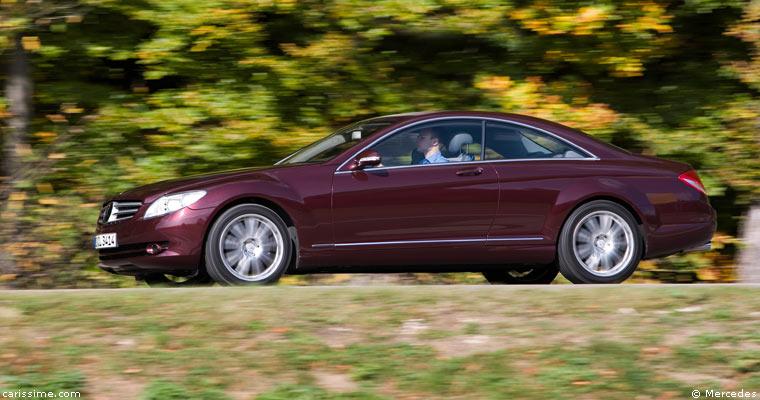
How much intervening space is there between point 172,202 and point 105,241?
771 millimetres

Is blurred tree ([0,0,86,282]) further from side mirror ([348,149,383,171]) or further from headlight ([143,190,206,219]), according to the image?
side mirror ([348,149,383,171])

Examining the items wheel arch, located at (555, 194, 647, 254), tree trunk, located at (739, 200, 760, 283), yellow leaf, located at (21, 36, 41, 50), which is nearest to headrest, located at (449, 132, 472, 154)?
wheel arch, located at (555, 194, 647, 254)

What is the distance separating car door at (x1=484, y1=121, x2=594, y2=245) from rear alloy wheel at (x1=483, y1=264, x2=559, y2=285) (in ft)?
4.43

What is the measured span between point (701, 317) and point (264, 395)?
2.93 meters

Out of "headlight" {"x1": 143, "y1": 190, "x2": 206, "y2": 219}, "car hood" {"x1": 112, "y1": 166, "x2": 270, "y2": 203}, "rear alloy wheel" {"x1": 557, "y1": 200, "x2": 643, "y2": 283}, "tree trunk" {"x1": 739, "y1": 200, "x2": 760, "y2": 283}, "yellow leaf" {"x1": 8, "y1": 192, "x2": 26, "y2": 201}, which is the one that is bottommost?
"tree trunk" {"x1": 739, "y1": 200, "x2": 760, "y2": 283}

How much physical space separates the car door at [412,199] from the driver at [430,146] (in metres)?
0.02

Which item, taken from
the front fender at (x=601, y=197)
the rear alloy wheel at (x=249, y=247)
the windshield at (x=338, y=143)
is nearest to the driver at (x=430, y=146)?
the windshield at (x=338, y=143)

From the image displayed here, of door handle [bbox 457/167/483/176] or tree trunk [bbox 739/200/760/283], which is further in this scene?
Answer: tree trunk [bbox 739/200/760/283]

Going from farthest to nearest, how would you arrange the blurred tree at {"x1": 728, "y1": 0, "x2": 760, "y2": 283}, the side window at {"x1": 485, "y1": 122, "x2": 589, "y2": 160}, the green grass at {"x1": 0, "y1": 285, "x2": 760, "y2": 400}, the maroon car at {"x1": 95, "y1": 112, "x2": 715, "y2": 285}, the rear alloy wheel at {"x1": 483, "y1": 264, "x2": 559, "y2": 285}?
the blurred tree at {"x1": 728, "y1": 0, "x2": 760, "y2": 283}, the rear alloy wheel at {"x1": 483, "y1": 264, "x2": 559, "y2": 285}, the side window at {"x1": 485, "y1": 122, "x2": 589, "y2": 160}, the maroon car at {"x1": 95, "y1": 112, "x2": 715, "y2": 285}, the green grass at {"x1": 0, "y1": 285, "x2": 760, "y2": 400}

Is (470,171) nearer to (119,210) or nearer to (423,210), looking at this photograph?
(423,210)

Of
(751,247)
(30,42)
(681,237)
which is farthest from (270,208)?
(751,247)

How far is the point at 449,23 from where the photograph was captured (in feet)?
41.0

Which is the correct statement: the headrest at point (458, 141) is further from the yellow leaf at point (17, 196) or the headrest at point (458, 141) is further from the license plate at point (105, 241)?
the yellow leaf at point (17, 196)

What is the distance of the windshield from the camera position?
846 centimetres
